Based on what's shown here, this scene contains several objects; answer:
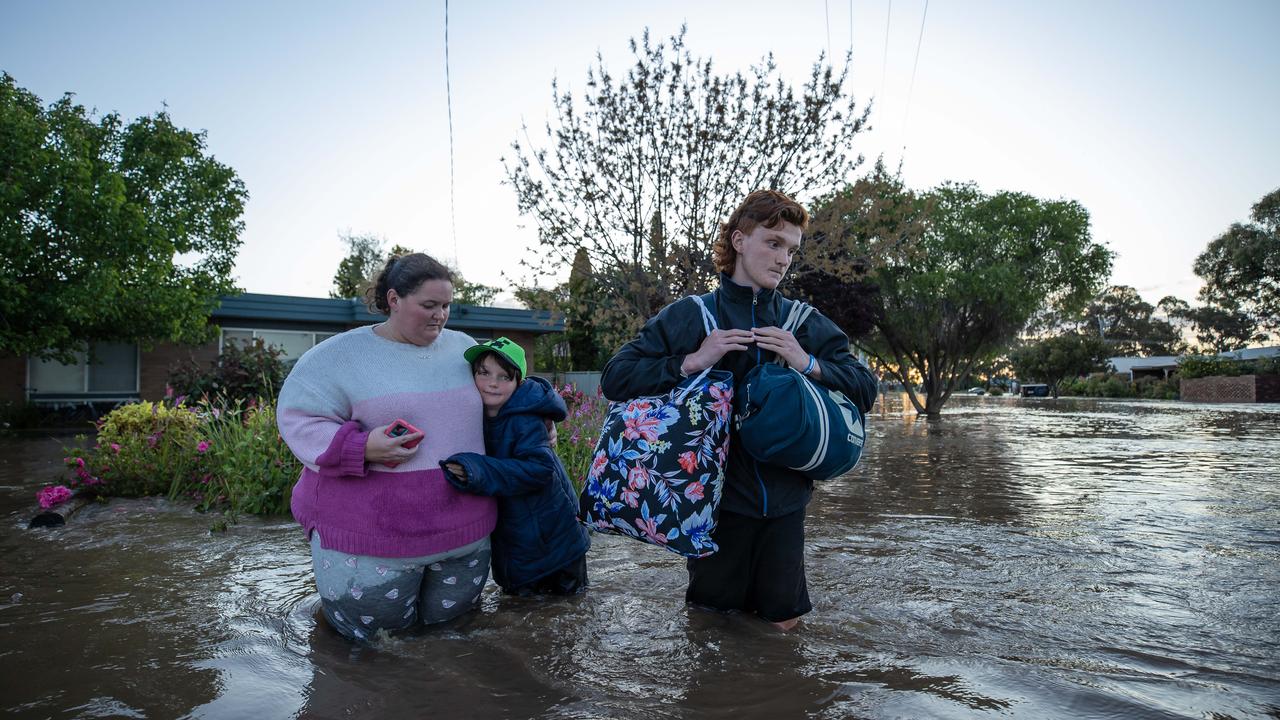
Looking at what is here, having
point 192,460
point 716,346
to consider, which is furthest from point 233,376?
point 716,346

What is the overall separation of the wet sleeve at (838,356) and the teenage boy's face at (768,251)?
234 mm

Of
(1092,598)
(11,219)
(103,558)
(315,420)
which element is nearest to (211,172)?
(11,219)

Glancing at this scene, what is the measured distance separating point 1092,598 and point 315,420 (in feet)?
12.4

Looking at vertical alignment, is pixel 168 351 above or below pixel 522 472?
above

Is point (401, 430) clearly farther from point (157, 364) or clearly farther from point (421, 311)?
point (157, 364)

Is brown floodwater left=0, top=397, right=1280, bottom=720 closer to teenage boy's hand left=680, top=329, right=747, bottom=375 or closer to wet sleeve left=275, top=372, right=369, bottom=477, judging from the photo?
wet sleeve left=275, top=372, right=369, bottom=477

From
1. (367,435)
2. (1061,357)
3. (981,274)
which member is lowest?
(367,435)

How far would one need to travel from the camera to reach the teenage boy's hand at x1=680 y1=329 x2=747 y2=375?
8.96 feet

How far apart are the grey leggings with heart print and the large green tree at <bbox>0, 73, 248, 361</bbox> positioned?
652 inches

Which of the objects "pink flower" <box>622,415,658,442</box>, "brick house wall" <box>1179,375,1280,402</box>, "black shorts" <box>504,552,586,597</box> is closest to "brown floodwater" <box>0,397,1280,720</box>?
"black shorts" <box>504,552,586,597</box>

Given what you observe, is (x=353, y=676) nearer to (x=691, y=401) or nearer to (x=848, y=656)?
(x=691, y=401)

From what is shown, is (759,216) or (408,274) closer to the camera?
(759,216)

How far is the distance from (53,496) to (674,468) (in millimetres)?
6271

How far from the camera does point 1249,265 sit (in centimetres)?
3928
